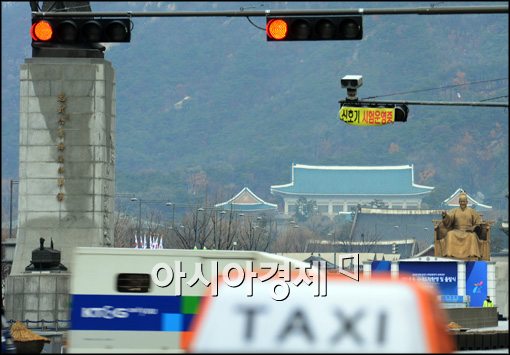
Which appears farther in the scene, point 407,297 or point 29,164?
point 29,164

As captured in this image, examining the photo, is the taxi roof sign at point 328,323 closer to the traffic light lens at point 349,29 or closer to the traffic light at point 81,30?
the traffic light lens at point 349,29

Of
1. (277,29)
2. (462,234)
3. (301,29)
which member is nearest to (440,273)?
(462,234)

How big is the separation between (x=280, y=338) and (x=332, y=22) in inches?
629

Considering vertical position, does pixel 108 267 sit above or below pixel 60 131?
below

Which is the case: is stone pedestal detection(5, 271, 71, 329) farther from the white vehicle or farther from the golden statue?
the golden statue

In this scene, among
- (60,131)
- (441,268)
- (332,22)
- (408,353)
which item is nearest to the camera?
(408,353)

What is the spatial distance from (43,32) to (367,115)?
13659 mm

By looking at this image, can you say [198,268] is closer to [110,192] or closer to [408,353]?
[408,353]

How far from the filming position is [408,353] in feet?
36.7

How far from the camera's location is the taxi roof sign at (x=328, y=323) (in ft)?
36.8

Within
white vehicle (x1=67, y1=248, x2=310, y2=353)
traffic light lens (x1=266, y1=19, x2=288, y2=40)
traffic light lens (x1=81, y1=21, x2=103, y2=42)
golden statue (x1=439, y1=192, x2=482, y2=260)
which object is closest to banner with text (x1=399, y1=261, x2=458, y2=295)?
golden statue (x1=439, y1=192, x2=482, y2=260)

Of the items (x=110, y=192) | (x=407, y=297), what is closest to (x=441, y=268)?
(x=110, y=192)

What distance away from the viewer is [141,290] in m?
28.1

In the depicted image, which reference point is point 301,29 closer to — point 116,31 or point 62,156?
point 116,31
